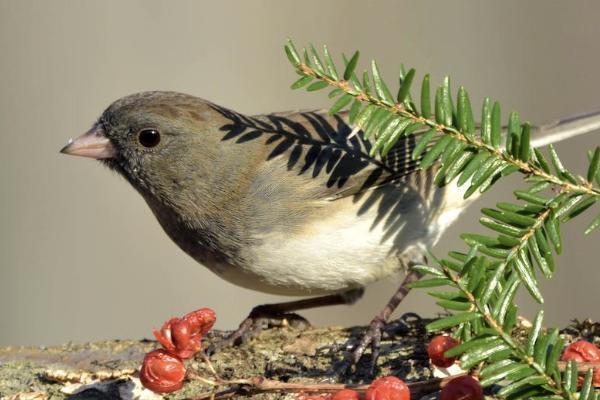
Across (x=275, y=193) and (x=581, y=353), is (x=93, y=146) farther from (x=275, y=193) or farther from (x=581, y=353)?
(x=581, y=353)

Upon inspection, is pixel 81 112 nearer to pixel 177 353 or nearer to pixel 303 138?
pixel 303 138

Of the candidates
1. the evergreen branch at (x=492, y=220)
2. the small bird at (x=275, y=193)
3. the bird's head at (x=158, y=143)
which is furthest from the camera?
the bird's head at (x=158, y=143)

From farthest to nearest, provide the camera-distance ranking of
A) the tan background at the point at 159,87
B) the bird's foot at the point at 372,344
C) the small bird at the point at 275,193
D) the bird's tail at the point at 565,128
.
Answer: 1. the tan background at the point at 159,87
2. the bird's tail at the point at 565,128
3. the small bird at the point at 275,193
4. the bird's foot at the point at 372,344

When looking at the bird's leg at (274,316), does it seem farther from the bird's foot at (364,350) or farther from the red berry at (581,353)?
the red berry at (581,353)

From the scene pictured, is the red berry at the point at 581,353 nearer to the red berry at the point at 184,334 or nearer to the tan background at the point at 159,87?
the red berry at the point at 184,334

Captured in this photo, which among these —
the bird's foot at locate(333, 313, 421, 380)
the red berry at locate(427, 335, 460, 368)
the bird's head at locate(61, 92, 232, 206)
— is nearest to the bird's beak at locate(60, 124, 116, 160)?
the bird's head at locate(61, 92, 232, 206)

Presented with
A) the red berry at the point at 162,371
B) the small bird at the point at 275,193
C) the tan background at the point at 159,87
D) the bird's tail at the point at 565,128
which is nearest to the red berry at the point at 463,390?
the red berry at the point at 162,371

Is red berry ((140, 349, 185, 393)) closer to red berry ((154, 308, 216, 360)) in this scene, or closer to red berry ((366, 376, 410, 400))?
red berry ((154, 308, 216, 360))

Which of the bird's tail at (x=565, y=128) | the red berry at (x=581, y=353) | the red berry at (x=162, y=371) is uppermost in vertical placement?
the bird's tail at (x=565, y=128)

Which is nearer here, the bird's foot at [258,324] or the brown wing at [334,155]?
the bird's foot at [258,324]

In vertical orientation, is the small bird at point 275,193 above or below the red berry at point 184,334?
above
